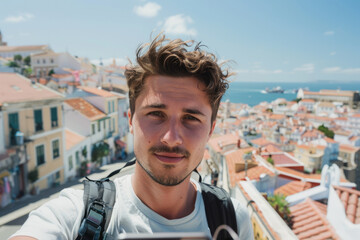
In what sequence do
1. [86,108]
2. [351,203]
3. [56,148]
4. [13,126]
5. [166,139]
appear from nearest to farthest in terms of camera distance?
1. [166,139]
2. [351,203]
3. [13,126]
4. [56,148]
5. [86,108]

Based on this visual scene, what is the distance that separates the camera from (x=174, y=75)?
172cm

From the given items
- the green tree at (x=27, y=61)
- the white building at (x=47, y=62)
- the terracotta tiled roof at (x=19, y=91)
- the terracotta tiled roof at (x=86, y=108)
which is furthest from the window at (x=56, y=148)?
the green tree at (x=27, y=61)

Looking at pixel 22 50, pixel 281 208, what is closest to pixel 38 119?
pixel 281 208

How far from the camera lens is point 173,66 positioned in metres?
1.70

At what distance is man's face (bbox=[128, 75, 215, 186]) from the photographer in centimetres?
156

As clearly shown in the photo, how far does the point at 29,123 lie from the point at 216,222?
1657 centimetres

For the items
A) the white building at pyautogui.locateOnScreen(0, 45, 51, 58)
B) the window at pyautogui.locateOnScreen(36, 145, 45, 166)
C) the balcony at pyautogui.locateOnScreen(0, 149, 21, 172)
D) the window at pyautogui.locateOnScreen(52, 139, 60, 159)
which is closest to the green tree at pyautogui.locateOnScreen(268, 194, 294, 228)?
the balcony at pyautogui.locateOnScreen(0, 149, 21, 172)

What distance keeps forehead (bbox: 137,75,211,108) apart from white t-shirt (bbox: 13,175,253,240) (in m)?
0.63

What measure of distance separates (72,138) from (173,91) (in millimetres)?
20745

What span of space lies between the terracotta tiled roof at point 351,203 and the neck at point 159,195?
17.3ft

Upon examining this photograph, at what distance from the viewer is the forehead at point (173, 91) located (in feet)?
5.37

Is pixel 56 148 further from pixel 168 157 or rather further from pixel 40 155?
pixel 168 157

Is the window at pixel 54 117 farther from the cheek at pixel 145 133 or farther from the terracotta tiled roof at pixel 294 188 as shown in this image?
the cheek at pixel 145 133

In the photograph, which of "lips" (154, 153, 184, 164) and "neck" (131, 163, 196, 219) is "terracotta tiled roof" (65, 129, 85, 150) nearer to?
"neck" (131, 163, 196, 219)
